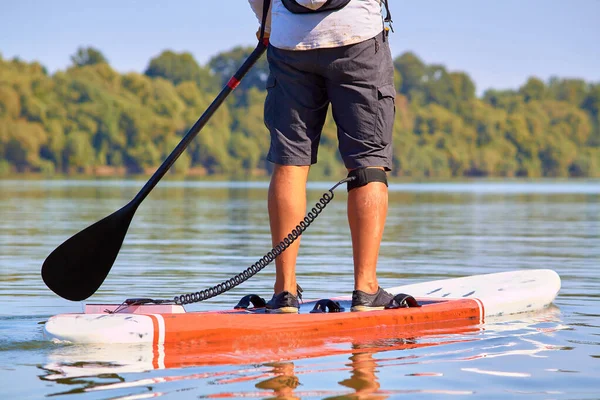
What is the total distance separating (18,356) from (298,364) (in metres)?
1.07

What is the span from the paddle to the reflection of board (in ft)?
1.35

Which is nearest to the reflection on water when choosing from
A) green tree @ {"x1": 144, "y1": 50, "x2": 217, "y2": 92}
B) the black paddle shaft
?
the black paddle shaft

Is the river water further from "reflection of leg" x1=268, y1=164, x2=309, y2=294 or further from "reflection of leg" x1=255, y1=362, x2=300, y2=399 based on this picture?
"reflection of leg" x1=268, y1=164, x2=309, y2=294

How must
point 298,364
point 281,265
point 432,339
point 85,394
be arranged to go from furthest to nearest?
point 281,265, point 432,339, point 298,364, point 85,394

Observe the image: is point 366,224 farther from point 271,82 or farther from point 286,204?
point 271,82

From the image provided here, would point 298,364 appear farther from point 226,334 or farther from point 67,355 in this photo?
point 67,355

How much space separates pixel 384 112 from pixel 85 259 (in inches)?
61.7

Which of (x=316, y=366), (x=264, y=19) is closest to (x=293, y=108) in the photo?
(x=264, y=19)

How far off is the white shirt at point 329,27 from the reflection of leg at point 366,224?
68 centimetres

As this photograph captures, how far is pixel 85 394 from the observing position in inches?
129

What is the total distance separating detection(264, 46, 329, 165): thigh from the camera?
4.78 metres

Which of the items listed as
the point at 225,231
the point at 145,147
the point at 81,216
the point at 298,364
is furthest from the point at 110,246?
the point at 145,147

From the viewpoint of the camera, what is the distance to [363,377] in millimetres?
3609

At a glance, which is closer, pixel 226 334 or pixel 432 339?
pixel 226 334
